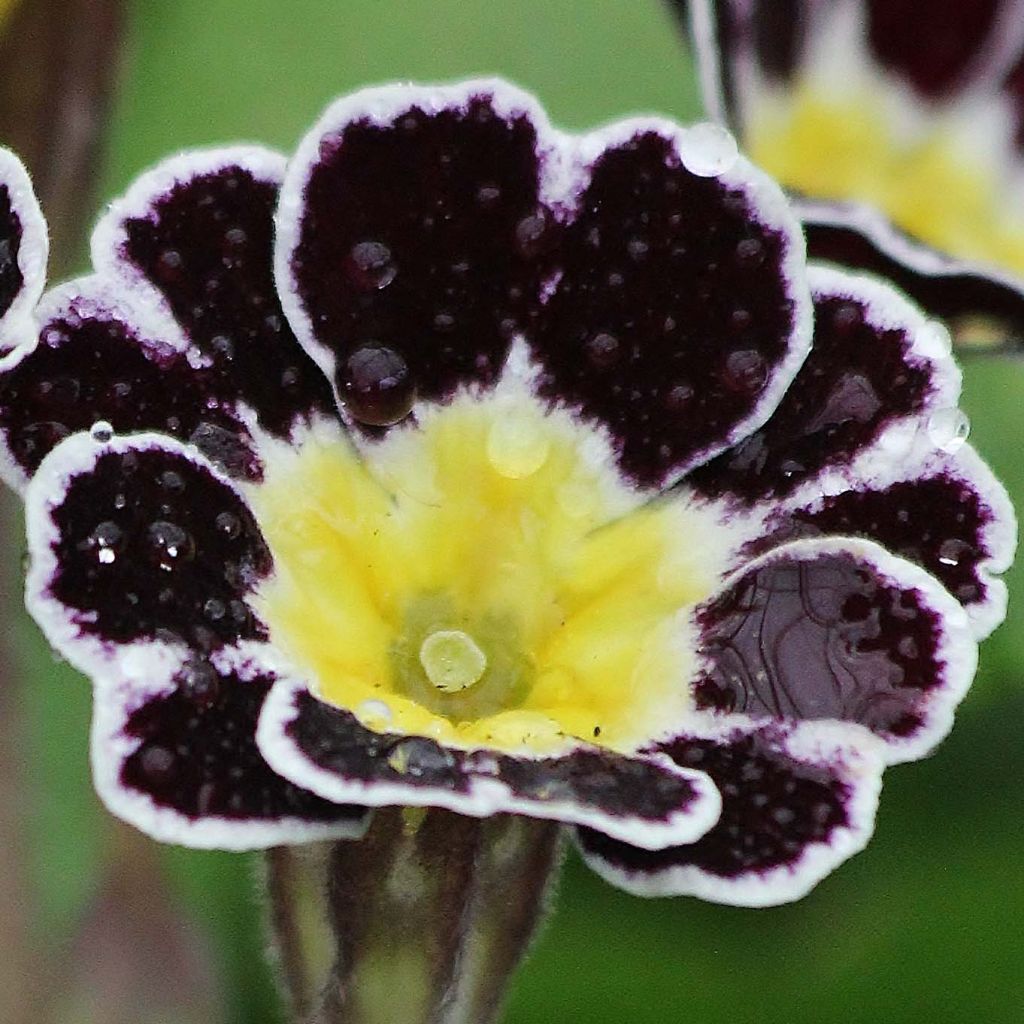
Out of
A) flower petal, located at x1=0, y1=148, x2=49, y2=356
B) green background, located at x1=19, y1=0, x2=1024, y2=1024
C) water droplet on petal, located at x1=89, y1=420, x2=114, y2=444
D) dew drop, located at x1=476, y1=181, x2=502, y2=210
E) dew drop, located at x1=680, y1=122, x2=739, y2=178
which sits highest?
flower petal, located at x1=0, y1=148, x2=49, y2=356

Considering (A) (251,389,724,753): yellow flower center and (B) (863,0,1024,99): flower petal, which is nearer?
(A) (251,389,724,753): yellow flower center

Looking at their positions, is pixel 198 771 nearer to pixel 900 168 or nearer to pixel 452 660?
pixel 452 660

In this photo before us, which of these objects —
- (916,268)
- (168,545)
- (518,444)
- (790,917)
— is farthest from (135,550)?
(790,917)

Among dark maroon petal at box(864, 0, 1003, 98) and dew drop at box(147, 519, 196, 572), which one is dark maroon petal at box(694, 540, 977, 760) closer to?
dew drop at box(147, 519, 196, 572)

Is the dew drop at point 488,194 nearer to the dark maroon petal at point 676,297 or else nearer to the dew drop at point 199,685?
the dark maroon petal at point 676,297

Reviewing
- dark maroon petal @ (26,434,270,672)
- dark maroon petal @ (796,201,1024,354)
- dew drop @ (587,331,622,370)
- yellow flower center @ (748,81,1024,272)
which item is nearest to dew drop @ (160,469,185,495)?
dark maroon petal @ (26,434,270,672)

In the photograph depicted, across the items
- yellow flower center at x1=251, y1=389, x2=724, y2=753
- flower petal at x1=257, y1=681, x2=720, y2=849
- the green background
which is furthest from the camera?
the green background

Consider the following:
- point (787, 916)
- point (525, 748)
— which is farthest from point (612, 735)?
point (787, 916)

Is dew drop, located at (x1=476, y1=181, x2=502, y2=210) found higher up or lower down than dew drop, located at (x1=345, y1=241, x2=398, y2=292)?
higher up
